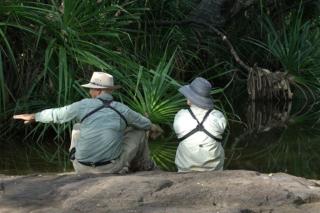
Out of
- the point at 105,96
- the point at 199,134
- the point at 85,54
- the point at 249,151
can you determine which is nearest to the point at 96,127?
the point at 105,96

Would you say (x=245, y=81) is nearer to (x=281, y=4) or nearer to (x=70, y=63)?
(x=281, y=4)

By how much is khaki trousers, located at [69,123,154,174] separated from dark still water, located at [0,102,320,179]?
1.19 metres

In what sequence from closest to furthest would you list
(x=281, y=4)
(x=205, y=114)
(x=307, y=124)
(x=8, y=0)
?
(x=205, y=114)
(x=8, y=0)
(x=307, y=124)
(x=281, y=4)

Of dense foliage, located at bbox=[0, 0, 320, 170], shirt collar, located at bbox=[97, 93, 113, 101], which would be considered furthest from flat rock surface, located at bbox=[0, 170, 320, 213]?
dense foliage, located at bbox=[0, 0, 320, 170]

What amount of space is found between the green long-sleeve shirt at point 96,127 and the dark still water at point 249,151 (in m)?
1.53

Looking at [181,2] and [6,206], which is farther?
[181,2]

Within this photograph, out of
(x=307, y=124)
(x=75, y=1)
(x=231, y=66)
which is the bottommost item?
(x=307, y=124)

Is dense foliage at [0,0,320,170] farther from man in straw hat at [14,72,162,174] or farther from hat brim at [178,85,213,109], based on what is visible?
hat brim at [178,85,213,109]

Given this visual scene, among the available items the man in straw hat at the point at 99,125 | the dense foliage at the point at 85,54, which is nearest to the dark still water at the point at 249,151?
the dense foliage at the point at 85,54

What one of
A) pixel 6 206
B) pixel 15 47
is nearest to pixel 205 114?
pixel 6 206

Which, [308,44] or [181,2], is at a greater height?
[181,2]

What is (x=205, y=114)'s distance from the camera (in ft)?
16.3

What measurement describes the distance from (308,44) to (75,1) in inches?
225

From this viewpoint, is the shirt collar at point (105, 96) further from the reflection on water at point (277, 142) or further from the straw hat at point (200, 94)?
the reflection on water at point (277, 142)
